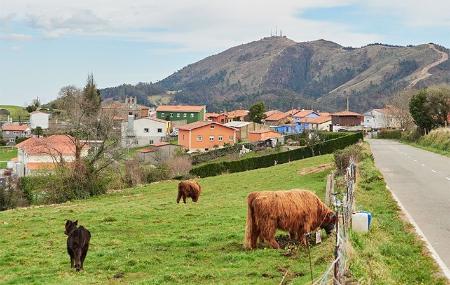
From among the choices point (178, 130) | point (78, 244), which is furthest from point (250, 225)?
point (178, 130)

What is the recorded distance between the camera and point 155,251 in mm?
17469

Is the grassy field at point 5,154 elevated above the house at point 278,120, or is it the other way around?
the house at point 278,120

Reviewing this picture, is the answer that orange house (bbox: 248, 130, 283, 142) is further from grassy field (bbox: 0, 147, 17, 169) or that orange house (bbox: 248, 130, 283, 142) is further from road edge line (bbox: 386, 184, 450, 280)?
road edge line (bbox: 386, 184, 450, 280)

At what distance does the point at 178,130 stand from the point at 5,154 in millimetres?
33330

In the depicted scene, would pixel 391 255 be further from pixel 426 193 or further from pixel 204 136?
pixel 204 136

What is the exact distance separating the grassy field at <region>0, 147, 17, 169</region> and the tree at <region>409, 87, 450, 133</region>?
63.8m

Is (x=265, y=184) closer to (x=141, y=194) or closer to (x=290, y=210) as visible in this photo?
(x=141, y=194)

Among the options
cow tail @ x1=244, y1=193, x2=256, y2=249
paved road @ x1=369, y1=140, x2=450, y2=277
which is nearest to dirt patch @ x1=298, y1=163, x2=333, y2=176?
paved road @ x1=369, y1=140, x2=450, y2=277

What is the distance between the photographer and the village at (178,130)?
76438 millimetres

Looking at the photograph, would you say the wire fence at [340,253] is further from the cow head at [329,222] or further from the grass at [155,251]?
the grass at [155,251]

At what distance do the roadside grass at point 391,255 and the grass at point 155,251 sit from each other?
2.79ft

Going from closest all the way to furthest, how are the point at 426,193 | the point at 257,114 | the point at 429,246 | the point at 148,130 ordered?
the point at 429,246 → the point at 426,193 → the point at 148,130 → the point at 257,114

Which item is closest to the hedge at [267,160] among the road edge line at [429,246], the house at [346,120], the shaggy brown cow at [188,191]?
the shaggy brown cow at [188,191]

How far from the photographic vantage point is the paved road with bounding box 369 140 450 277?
16484 mm
